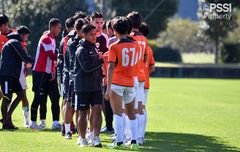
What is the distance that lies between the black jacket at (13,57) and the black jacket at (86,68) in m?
2.78

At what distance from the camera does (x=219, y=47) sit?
195 feet

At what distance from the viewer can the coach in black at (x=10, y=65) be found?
1505 cm

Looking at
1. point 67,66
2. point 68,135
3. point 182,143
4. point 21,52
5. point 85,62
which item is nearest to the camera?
point 85,62

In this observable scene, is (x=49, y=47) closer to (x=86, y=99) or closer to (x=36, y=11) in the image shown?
(x=86, y=99)

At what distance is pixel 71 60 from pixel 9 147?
1923mm

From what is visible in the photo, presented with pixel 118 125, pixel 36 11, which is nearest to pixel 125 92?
pixel 118 125

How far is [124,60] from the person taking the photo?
12297 mm

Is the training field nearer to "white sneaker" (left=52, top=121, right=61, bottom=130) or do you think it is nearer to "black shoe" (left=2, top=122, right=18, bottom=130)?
"black shoe" (left=2, top=122, right=18, bottom=130)

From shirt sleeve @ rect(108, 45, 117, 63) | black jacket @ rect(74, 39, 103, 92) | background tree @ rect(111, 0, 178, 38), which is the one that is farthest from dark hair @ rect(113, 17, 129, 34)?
background tree @ rect(111, 0, 178, 38)

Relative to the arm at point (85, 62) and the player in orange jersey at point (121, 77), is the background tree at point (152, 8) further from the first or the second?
the arm at point (85, 62)

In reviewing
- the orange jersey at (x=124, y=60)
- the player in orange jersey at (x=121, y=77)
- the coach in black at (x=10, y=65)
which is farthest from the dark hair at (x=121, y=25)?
the coach in black at (x=10, y=65)

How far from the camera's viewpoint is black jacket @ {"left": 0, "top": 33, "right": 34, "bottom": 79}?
1502 cm

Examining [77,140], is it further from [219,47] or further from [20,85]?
[219,47]

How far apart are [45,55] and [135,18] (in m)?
3.04
